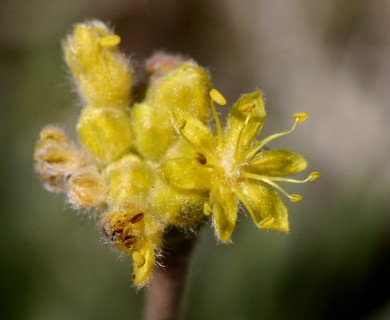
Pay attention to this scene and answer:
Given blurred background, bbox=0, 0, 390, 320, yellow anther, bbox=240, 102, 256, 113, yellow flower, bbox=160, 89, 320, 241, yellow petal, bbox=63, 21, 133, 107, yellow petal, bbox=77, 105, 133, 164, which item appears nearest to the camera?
yellow flower, bbox=160, 89, 320, 241

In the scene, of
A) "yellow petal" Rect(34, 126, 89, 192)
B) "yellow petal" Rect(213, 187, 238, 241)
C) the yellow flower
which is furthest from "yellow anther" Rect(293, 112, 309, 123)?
"yellow petal" Rect(34, 126, 89, 192)

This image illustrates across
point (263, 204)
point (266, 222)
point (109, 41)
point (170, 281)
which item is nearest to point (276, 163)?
point (263, 204)

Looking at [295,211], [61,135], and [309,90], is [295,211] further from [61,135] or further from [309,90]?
[61,135]

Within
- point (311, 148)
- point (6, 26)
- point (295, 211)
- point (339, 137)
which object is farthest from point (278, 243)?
point (6, 26)

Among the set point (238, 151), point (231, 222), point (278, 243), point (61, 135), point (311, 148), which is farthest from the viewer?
point (311, 148)

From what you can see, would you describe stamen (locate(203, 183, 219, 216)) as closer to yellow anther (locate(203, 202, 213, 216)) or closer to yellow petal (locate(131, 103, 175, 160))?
yellow anther (locate(203, 202, 213, 216))

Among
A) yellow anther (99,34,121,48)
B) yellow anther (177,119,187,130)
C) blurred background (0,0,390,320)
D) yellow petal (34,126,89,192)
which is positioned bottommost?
Result: blurred background (0,0,390,320)

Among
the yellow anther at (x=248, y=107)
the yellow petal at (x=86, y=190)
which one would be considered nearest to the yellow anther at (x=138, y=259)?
the yellow petal at (x=86, y=190)
